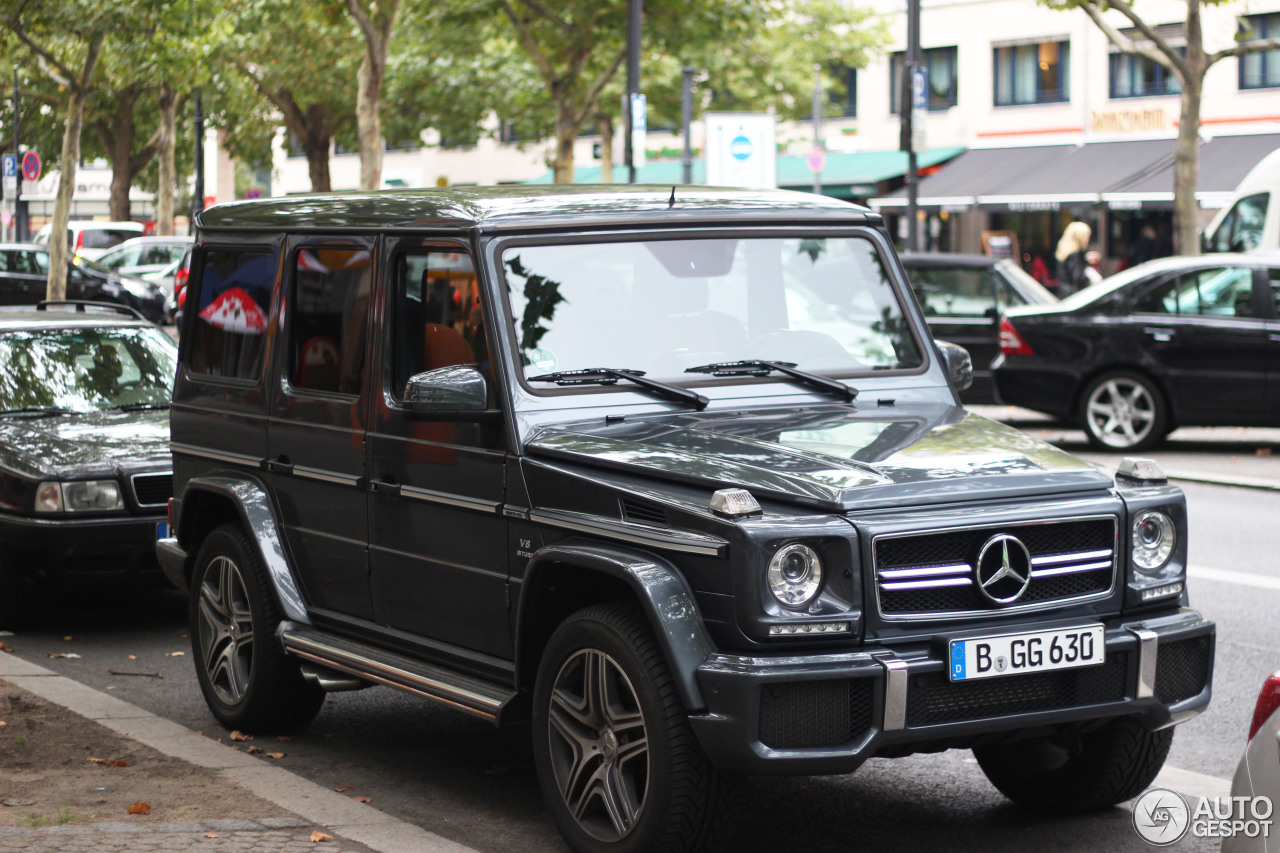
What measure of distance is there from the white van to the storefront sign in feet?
68.2

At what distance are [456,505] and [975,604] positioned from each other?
1.66 metres

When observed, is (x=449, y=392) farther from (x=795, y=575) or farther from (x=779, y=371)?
(x=795, y=575)

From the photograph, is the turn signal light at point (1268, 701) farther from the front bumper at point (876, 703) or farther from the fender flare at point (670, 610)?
the fender flare at point (670, 610)

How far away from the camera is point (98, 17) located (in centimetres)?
2398

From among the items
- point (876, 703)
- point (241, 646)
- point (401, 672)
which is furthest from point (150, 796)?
point (876, 703)

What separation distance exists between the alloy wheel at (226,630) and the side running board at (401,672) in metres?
0.41

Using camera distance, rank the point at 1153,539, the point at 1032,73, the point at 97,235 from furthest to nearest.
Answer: the point at 1032,73
the point at 97,235
the point at 1153,539

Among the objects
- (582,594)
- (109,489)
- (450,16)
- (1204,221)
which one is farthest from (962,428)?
(1204,221)

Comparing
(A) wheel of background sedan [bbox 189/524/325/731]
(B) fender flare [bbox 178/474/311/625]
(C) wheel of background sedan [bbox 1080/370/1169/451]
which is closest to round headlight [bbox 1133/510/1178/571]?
(B) fender flare [bbox 178/474/311/625]

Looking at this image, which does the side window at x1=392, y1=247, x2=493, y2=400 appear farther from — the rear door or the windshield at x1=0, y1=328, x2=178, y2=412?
the rear door

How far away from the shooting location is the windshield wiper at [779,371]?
5762mm

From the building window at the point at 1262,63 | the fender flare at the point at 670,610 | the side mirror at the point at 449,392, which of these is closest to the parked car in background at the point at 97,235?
the building window at the point at 1262,63

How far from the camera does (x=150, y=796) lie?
18.9 feet

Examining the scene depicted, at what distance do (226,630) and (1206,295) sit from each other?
1070cm
